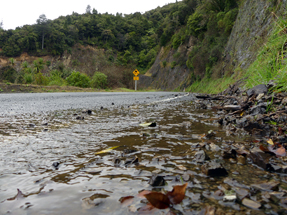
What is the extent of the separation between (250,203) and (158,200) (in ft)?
1.20

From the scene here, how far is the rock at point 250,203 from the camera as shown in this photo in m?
0.75

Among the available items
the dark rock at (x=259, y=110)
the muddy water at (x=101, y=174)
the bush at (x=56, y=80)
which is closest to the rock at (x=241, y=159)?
the muddy water at (x=101, y=174)

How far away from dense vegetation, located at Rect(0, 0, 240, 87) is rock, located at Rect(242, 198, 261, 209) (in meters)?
20.0

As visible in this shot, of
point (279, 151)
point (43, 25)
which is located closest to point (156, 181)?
point (279, 151)

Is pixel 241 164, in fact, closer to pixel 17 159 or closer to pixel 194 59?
pixel 17 159

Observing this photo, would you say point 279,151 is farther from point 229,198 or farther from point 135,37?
point 135,37

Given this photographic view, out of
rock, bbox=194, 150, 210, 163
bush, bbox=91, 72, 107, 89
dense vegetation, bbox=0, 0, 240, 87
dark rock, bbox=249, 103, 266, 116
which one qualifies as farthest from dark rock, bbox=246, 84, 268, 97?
bush, bbox=91, 72, 107, 89

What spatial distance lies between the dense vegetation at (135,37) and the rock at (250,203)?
20016mm

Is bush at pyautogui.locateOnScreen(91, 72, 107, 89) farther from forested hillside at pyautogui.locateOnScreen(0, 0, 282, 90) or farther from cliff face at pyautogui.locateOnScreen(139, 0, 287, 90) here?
cliff face at pyautogui.locateOnScreen(139, 0, 287, 90)

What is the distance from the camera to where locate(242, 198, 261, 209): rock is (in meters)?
0.75

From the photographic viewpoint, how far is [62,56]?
209 ft

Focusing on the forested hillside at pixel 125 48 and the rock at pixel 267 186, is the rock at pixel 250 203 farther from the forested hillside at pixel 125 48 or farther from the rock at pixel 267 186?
the forested hillside at pixel 125 48

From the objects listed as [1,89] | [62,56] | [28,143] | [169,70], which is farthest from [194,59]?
[62,56]

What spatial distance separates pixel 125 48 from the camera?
260ft
